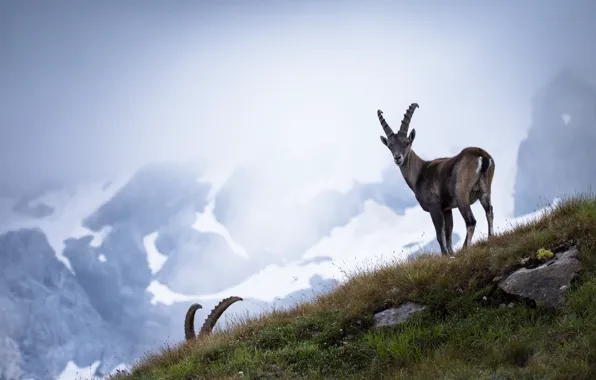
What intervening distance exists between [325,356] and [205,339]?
3.18m

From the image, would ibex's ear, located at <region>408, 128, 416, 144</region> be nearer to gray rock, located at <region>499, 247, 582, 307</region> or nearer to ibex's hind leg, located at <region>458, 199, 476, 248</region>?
ibex's hind leg, located at <region>458, 199, 476, 248</region>

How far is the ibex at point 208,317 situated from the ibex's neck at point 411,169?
4662 millimetres

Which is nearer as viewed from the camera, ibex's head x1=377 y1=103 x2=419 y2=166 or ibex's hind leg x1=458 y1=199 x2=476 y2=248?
ibex's hind leg x1=458 y1=199 x2=476 y2=248

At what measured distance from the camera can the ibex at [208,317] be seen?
13.6m

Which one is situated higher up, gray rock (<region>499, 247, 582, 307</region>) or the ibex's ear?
the ibex's ear

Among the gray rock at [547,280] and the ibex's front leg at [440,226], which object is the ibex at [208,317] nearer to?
the ibex's front leg at [440,226]

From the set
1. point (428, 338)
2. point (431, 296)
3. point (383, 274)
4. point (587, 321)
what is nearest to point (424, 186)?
point (383, 274)

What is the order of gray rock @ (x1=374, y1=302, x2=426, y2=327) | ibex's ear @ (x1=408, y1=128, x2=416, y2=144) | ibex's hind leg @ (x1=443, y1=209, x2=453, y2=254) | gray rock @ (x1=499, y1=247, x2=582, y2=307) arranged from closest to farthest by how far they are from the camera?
gray rock @ (x1=499, y1=247, x2=582, y2=307)
gray rock @ (x1=374, y1=302, x2=426, y2=327)
ibex's hind leg @ (x1=443, y1=209, x2=453, y2=254)
ibex's ear @ (x1=408, y1=128, x2=416, y2=144)

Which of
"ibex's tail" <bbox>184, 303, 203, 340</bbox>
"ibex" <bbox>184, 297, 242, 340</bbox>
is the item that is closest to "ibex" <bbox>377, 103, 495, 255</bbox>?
"ibex" <bbox>184, 297, 242, 340</bbox>

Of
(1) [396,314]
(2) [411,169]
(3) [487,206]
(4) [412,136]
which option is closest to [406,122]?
(4) [412,136]

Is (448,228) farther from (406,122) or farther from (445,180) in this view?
(406,122)

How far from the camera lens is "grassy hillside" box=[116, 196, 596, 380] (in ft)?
26.2

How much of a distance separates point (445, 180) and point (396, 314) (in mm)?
4226

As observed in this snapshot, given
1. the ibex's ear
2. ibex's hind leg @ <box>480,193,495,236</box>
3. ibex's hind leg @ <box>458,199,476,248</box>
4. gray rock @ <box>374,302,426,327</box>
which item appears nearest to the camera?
gray rock @ <box>374,302,426,327</box>
